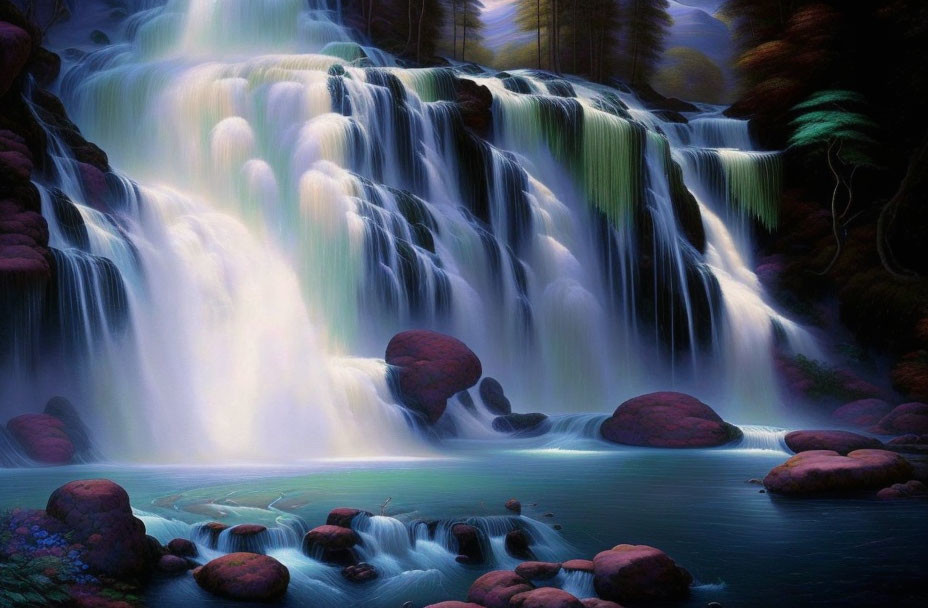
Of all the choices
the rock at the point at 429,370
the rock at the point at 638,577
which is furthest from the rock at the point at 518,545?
the rock at the point at 429,370

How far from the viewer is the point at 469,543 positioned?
19.1 ft

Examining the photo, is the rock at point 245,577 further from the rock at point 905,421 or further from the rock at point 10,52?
the rock at point 905,421

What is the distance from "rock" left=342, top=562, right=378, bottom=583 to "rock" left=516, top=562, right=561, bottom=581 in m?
0.95

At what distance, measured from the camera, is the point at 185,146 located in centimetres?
1697

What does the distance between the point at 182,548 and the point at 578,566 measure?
2.58m

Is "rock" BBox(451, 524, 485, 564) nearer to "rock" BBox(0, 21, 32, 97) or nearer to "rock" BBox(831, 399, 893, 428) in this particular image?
"rock" BBox(0, 21, 32, 97)

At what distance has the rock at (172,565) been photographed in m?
5.14

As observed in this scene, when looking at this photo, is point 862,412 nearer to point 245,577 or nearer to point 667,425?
Answer: point 667,425

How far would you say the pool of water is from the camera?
5.21 m

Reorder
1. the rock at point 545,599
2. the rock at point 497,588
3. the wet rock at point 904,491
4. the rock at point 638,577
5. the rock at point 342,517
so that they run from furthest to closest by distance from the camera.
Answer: the wet rock at point 904,491
the rock at point 342,517
the rock at point 638,577
the rock at point 497,588
the rock at point 545,599

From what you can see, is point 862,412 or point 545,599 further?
point 862,412

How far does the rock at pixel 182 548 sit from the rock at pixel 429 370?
6.64m

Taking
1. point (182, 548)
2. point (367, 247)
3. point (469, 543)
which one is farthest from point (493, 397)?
point (182, 548)

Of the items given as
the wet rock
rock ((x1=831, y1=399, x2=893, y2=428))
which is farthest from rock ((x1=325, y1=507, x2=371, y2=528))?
rock ((x1=831, y1=399, x2=893, y2=428))
